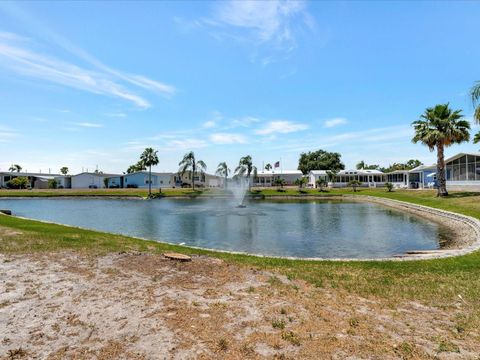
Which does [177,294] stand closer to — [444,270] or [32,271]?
[32,271]

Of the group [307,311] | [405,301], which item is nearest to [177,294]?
[307,311]

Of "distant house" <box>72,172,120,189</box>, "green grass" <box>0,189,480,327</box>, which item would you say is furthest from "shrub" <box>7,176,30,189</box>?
"green grass" <box>0,189,480,327</box>

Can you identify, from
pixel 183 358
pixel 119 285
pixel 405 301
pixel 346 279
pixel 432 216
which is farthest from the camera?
pixel 432 216

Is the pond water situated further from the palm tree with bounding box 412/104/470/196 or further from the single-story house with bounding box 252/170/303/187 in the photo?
the single-story house with bounding box 252/170/303/187

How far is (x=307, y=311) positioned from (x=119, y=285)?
169 inches

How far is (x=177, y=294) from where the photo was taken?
22.6ft

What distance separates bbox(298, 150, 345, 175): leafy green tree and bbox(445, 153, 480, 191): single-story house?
48.6 meters

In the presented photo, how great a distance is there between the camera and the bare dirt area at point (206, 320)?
468 centimetres

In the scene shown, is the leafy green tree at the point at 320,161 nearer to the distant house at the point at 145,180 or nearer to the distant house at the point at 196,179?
the distant house at the point at 196,179

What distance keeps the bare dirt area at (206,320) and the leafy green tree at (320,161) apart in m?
93.5

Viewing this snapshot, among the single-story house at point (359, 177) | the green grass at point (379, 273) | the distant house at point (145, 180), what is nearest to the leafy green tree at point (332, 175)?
the single-story house at point (359, 177)

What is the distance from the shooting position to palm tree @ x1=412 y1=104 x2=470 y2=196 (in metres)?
36.4

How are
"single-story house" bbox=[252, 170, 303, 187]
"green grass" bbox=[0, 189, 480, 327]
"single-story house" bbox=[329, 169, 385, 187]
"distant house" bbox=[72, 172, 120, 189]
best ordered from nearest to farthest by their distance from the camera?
1. "green grass" bbox=[0, 189, 480, 327]
2. "single-story house" bbox=[329, 169, 385, 187]
3. "single-story house" bbox=[252, 170, 303, 187]
4. "distant house" bbox=[72, 172, 120, 189]

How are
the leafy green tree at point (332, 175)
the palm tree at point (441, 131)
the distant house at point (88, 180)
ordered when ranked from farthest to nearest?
the distant house at point (88, 180) → the leafy green tree at point (332, 175) → the palm tree at point (441, 131)
